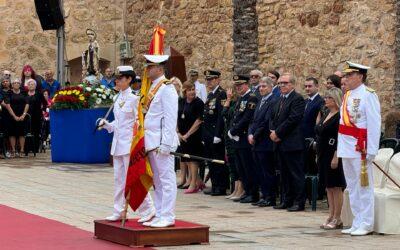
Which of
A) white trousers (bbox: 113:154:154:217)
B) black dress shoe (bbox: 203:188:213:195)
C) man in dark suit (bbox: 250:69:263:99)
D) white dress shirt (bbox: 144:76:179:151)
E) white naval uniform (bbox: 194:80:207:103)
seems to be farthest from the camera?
white naval uniform (bbox: 194:80:207:103)

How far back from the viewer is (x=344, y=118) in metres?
11.9

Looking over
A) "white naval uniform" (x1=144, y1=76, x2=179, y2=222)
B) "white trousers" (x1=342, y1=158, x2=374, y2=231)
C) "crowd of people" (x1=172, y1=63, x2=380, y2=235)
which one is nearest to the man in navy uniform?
"crowd of people" (x1=172, y1=63, x2=380, y2=235)

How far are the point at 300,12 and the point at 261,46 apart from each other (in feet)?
4.08

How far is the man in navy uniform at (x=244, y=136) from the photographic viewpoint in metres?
15.0

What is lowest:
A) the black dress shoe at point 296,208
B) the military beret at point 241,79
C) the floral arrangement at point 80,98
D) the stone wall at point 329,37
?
the black dress shoe at point 296,208

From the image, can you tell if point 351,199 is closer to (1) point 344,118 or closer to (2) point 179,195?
(1) point 344,118

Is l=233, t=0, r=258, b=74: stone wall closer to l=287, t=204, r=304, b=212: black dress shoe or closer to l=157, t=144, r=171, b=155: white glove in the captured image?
l=287, t=204, r=304, b=212: black dress shoe

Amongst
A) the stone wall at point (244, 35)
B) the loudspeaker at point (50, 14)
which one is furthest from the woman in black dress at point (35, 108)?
the stone wall at point (244, 35)

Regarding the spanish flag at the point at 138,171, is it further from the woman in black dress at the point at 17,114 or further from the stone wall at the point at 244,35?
the woman in black dress at the point at 17,114

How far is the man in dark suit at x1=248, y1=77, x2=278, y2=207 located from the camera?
14.6m

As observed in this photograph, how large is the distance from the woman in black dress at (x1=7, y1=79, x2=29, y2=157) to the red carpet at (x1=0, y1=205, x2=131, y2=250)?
9228 mm

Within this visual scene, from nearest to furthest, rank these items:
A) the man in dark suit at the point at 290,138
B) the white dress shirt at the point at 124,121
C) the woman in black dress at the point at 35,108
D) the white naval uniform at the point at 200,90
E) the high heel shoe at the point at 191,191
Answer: the white dress shirt at the point at 124,121 < the man in dark suit at the point at 290,138 < the high heel shoe at the point at 191,191 < the white naval uniform at the point at 200,90 < the woman in black dress at the point at 35,108

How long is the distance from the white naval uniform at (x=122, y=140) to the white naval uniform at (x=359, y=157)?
2143 mm

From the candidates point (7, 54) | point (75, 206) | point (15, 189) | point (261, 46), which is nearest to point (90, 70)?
point (7, 54)
